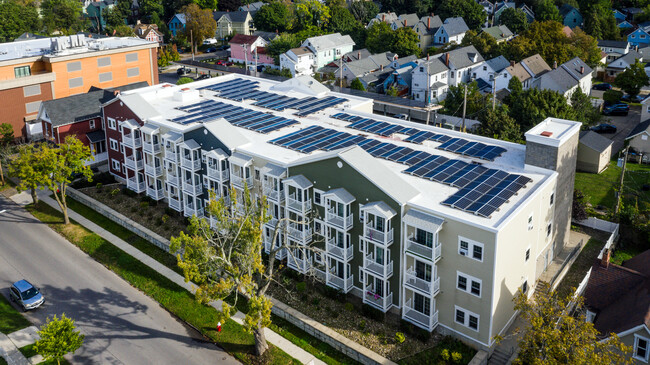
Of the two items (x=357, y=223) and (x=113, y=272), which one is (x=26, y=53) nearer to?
(x=113, y=272)

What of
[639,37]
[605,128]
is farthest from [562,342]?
[639,37]

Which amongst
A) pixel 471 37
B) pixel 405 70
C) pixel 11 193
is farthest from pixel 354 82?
pixel 11 193

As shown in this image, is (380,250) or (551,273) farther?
(551,273)

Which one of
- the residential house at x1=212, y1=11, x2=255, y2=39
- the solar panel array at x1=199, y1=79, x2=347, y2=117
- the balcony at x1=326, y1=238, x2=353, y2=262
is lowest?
the balcony at x1=326, y1=238, x2=353, y2=262

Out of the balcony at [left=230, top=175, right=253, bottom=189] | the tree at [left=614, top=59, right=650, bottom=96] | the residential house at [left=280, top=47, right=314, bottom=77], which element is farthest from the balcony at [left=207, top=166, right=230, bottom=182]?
the tree at [left=614, top=59, right=650, bottom=96]

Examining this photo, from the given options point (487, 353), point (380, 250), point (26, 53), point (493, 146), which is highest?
point (26, 53)

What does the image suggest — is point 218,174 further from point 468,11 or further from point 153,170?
point 468,11

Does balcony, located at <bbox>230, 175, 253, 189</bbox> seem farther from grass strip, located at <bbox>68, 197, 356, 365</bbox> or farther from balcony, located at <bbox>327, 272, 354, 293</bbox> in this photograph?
balcony, located at <bbox>327, 272, 354, 293</bbox>
